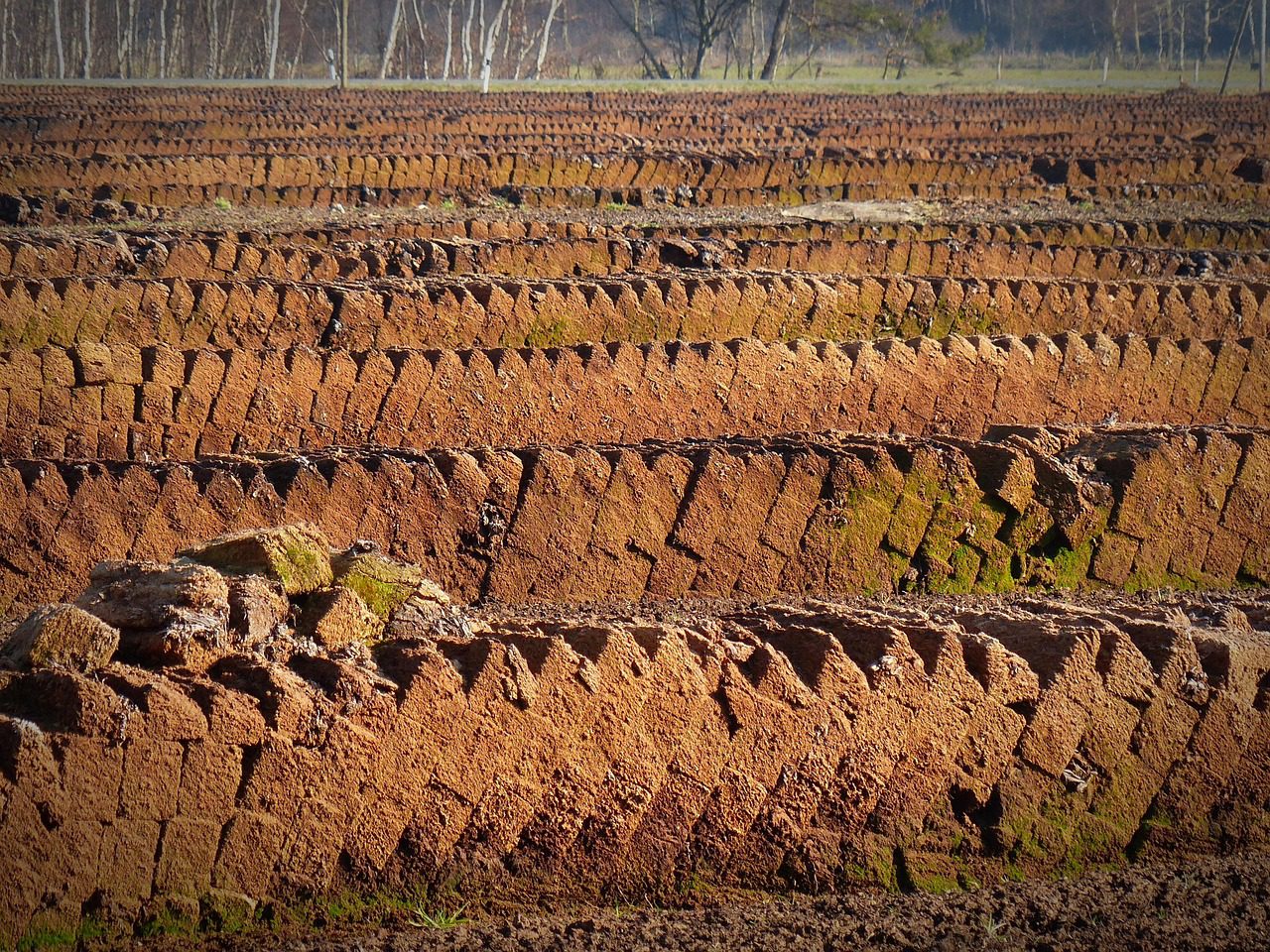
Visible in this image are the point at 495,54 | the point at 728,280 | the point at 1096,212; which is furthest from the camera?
the point at 495,54

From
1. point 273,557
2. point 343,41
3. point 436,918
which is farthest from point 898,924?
point 343,41

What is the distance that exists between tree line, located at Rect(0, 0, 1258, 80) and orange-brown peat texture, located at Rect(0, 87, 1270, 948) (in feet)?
91.6

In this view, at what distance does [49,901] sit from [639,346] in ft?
20.8

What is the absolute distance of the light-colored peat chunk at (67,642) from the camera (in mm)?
4738

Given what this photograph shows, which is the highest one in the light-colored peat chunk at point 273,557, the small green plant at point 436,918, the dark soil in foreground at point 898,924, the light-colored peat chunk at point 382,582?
the light-colored peat chunk at point 273,557

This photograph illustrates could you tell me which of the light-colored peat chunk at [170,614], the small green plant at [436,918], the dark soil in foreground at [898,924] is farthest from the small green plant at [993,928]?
the light-colored peat chunk at [170,614]

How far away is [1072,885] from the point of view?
501 centimetres

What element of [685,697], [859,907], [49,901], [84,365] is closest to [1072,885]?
[859,907]

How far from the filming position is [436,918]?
4660mm

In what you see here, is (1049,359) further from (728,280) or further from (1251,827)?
(1251,827)

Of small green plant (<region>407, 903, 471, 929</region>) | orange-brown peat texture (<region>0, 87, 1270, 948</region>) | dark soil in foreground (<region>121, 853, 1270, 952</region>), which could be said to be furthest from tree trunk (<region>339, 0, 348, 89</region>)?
dark soil in foreground (<region>121, 853, 1270, 952</region>)

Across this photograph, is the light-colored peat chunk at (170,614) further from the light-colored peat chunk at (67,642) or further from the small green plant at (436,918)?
the small green plant at (436,918)

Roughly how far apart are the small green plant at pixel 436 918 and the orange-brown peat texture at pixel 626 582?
24 mm

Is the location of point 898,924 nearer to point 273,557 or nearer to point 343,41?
point 273,557
